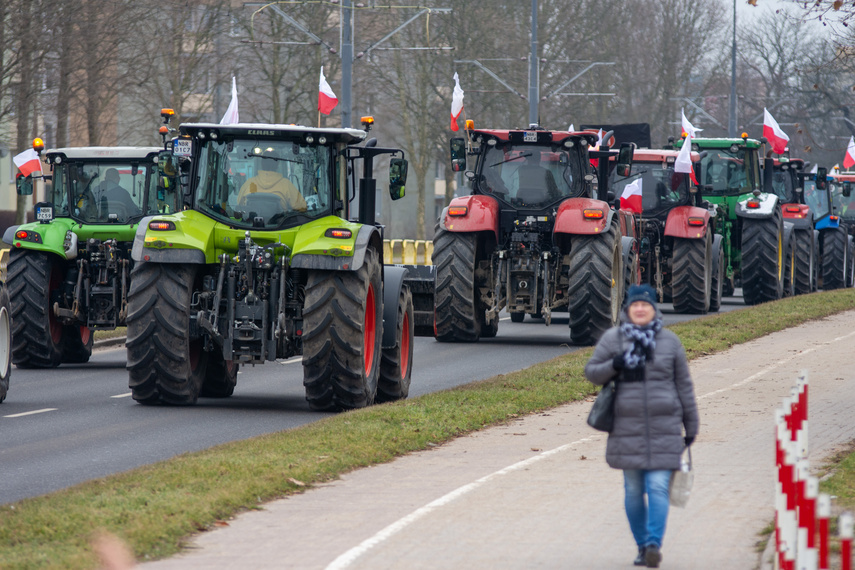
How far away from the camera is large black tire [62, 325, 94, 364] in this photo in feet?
55.9

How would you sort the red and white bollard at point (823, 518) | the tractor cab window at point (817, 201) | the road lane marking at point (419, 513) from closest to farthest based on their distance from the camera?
the red and white bollard at point (823, 518) < the road lane marking at point (419, 513) < the tractor cab window at point (817, 201)

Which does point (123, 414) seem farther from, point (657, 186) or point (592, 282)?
point (657, 186)

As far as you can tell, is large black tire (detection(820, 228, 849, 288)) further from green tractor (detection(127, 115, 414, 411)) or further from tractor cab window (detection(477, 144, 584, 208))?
green tractor (detection(127, 115, 414, 411))

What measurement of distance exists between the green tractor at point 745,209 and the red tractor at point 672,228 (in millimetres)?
1448

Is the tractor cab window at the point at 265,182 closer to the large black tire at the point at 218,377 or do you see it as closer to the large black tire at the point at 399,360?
the large black tire at the point at 399,360

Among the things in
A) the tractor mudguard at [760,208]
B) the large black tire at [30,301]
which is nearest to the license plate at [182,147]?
the large black tire at [30,301]

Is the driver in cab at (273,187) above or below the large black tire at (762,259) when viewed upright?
above

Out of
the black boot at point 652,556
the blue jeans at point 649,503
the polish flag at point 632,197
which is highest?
the polish flag at point 632,197

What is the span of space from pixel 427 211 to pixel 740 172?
51.7m

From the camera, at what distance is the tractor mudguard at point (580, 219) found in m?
18.5

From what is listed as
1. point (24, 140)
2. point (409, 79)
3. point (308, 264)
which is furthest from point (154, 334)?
point (409, 79)

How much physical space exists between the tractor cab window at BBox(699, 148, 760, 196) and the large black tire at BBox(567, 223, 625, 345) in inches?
324

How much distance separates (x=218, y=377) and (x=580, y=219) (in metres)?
6.33

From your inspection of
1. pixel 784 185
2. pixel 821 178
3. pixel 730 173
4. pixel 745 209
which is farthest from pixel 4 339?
pixel 821 178
